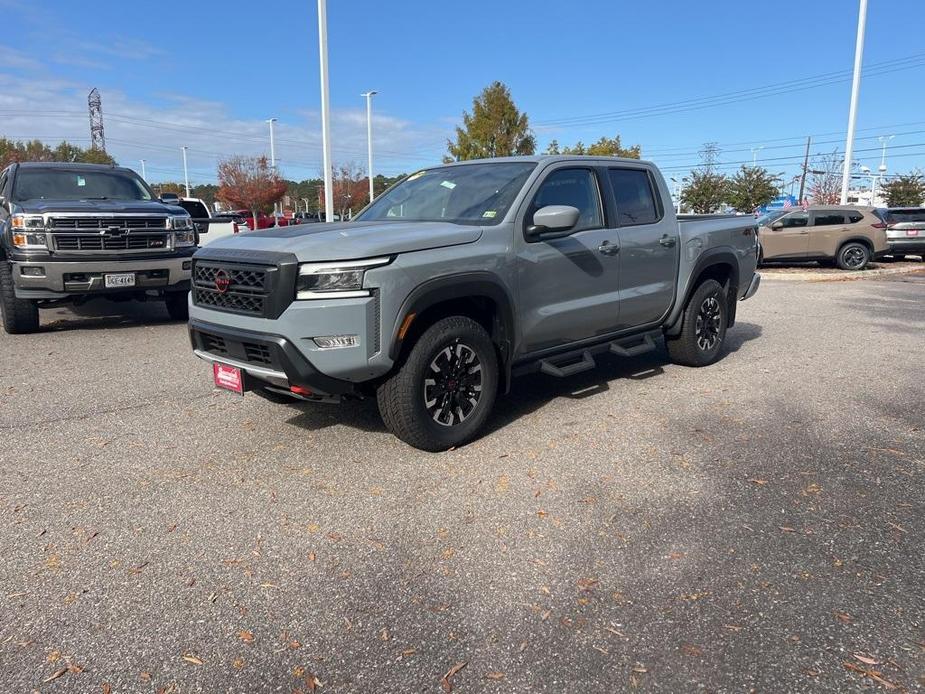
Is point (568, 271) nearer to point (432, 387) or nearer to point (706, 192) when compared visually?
point (432, 387)

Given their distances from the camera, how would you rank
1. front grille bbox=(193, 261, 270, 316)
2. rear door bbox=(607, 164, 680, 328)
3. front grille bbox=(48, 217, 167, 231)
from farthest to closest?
front grille bbox=(48, 217, 167, 231) < rear door bbox=(607, 164, 680, 328) < front grille bbox=(193, 261, 270, 316)

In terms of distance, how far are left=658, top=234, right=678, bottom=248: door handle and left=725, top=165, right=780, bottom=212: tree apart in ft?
107

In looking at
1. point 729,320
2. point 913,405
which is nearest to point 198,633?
point 913,405

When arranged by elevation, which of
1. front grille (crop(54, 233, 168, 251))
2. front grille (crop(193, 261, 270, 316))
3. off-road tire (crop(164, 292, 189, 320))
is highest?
front grille (crop(54, 233, 168, 251))

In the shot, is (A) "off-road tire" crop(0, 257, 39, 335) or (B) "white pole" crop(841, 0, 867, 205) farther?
(B) "white pole" crop(841, 0, 867, 205)

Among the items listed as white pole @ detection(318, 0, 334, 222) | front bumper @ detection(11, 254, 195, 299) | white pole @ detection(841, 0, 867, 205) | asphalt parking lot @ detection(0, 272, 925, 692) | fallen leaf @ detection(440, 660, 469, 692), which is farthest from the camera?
white pole @ detection(841, 0, 867, 205)

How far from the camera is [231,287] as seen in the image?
4.16 meters

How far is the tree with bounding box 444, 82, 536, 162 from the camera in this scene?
88.7 ft

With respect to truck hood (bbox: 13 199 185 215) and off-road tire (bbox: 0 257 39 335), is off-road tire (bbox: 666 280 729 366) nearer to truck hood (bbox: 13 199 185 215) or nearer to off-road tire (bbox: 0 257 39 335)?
truck hood (bbox: 13 199 185 215)

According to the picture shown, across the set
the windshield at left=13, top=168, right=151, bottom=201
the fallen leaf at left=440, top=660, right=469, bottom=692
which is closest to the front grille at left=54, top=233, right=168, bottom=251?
the windshield at left=13, top=168, right=151, bottom=201

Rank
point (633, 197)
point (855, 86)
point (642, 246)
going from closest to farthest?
point (642, 246) < point (633, 197) < point (855, 86)

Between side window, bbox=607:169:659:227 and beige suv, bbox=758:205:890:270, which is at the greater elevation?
side window, bbox=607:169:659:227

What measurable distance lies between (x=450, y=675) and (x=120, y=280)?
7.31m

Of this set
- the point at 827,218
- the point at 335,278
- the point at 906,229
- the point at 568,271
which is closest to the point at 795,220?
the point at 827,218
